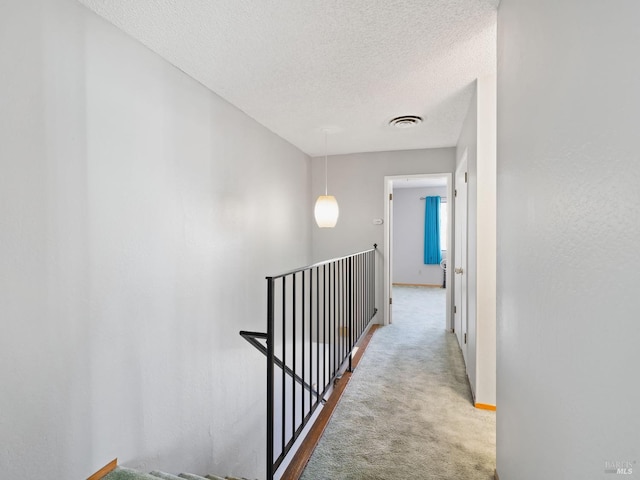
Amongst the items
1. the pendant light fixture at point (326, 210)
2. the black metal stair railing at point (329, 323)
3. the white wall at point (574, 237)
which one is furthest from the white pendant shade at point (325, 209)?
the white wall at point (574, 237)

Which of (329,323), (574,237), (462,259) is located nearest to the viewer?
(574,237)

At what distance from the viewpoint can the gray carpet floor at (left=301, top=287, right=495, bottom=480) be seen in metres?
1.77

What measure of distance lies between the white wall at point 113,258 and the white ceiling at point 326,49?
221 mm

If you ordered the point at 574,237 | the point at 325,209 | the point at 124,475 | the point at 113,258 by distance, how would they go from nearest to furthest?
the point at 574,237 → the point at 124,475 → the point at 113,258 → the point at 325,209

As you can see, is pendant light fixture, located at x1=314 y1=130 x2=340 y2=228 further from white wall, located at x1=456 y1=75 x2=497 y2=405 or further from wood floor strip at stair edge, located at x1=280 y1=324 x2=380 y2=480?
white wall, located at x1=456 y1=75 x2=497 y2=405

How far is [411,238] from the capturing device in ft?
27.1

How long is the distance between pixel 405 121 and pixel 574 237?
268 cm

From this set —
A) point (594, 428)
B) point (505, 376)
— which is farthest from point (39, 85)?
point (505, 376)

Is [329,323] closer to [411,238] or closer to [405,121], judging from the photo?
[405,121]

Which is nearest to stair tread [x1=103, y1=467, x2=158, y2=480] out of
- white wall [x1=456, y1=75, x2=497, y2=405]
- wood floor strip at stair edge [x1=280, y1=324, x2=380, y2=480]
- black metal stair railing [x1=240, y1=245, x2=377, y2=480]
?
wood floor strip at stair edge [x1=280, y1=324, x2=380, y2=480]

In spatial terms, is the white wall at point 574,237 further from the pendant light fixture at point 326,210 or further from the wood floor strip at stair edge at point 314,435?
the pendant light fixture at point 326,210

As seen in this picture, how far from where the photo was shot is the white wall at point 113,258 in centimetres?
136

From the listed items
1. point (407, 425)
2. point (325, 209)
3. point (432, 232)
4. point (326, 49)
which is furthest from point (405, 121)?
point (432, 232)

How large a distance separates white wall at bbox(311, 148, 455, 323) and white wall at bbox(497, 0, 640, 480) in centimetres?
313
